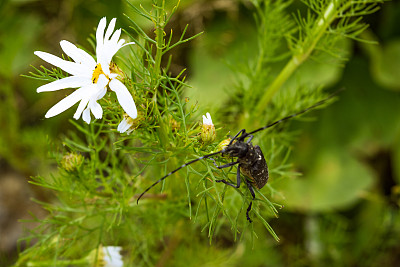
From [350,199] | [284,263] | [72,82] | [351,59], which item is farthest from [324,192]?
[72,82]

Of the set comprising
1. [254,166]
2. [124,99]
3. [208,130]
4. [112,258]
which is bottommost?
[112,258]

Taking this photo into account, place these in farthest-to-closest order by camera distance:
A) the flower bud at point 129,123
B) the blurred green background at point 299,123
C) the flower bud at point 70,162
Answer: the blurred green background at point 299,123, the flower bud at point 70,162, the flower bud at point 129,123

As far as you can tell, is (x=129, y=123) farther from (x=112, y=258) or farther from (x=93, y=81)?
(x=112, y=258)

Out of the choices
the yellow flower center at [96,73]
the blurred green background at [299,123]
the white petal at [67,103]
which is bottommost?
the blurred green background at [299,123]

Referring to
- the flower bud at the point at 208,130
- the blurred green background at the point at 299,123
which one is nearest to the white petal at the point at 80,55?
the flower bud at the point at 208,130

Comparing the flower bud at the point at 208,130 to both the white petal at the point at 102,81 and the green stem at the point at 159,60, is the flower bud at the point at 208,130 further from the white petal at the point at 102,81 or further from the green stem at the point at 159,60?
the white petal at the point at 102,81

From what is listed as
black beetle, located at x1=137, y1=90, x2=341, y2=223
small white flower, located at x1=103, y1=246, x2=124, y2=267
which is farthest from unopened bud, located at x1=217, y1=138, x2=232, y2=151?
small white flower, located at x1=103, y1=246, x2=124, y2=267

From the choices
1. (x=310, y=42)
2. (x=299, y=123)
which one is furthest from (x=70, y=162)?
(x=299, y=123)
